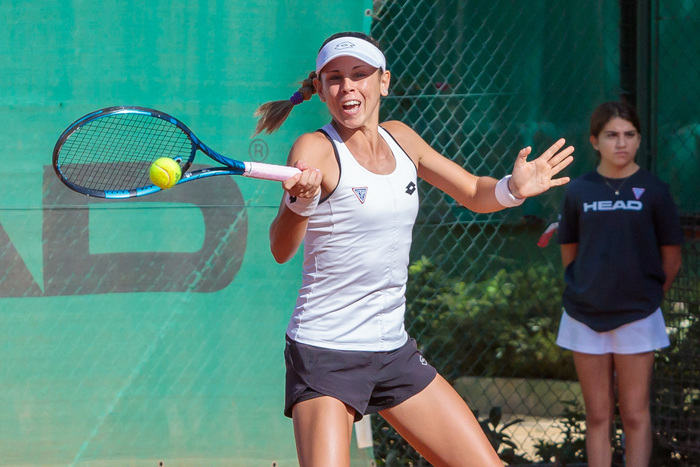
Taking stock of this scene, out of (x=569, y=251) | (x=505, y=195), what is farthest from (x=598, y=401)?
(x=505, y=195)

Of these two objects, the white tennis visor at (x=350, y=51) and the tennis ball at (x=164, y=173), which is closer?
the tennis ball at (x=164, y=173)

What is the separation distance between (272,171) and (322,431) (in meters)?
0.72

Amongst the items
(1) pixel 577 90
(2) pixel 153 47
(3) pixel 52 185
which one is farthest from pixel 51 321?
(1) pixel 577 90

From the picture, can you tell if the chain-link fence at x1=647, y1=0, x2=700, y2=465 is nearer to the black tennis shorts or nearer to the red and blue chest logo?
the black tennis shorts

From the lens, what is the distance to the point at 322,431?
91.5 inches

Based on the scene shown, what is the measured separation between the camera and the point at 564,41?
418cm

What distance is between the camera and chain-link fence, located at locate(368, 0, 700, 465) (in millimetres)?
4102

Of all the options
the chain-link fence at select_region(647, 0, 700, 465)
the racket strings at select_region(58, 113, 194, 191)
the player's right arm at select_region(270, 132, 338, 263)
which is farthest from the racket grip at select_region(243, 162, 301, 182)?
the chain-link fence at select_region(647, 0, 700, 465)

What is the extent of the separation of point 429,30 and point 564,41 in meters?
0.68

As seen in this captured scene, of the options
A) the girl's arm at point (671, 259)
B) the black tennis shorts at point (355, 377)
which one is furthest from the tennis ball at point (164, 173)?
the girl's arm at point (671, 259)

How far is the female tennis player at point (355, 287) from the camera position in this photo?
2398 millimetres

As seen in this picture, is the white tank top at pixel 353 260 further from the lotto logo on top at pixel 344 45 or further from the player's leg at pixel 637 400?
the player's leg at pixel 637 400

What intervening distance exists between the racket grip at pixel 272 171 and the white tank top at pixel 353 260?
0.59 ft

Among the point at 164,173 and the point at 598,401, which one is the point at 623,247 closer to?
the point at 598,401
